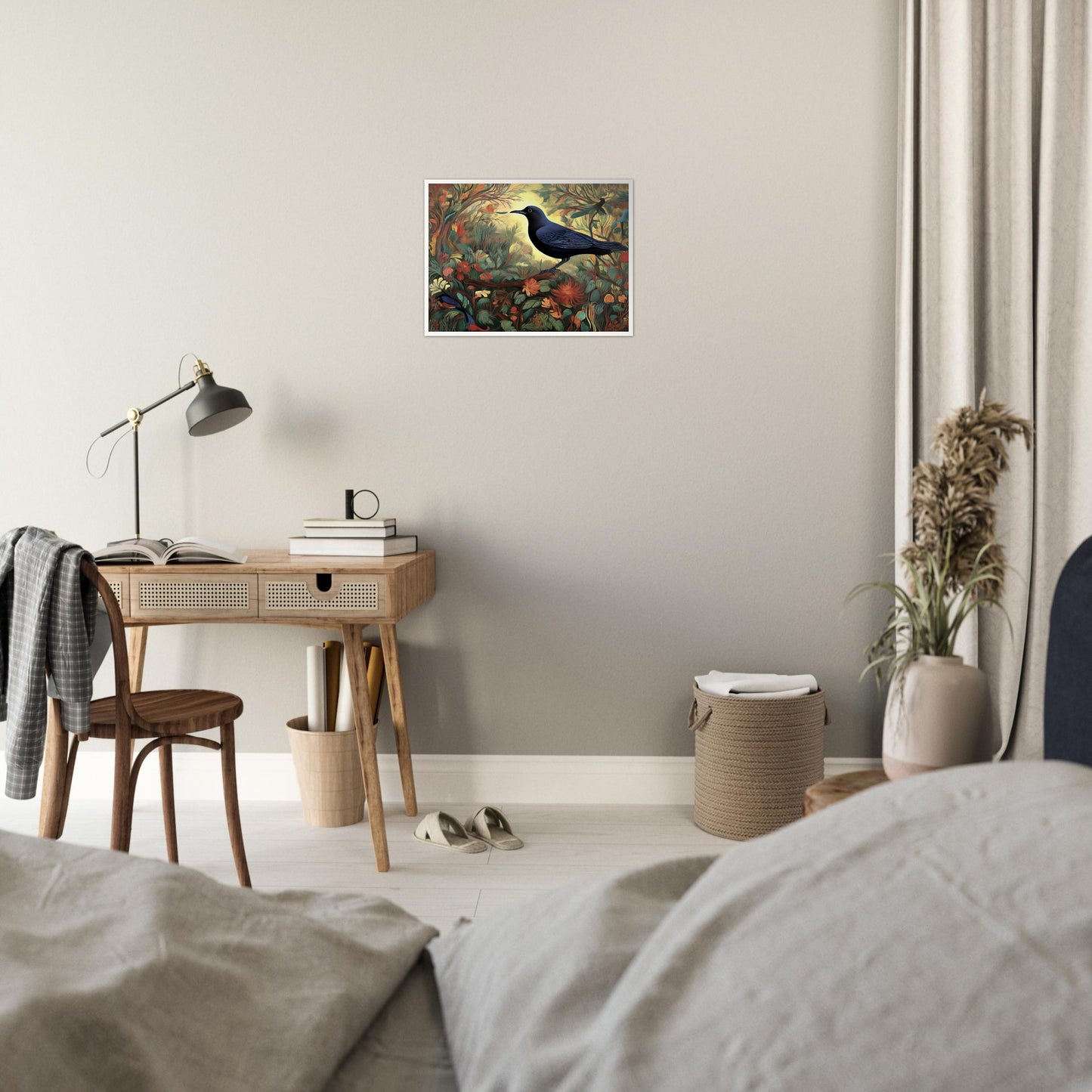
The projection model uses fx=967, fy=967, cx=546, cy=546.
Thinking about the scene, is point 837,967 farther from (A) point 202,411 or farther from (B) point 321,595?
(A) point 202,411

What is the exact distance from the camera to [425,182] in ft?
9.48

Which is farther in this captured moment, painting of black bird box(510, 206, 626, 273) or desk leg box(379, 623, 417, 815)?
painting of black bird box(510, 206, 626, 273)

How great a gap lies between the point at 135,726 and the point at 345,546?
2.32 feet

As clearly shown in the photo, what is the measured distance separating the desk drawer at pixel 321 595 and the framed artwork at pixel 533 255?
3.15ft

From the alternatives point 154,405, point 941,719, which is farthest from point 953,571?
point 154,405

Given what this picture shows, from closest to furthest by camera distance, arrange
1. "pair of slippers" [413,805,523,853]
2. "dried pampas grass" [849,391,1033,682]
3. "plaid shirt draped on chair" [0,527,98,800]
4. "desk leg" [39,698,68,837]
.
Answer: "dried pampas grass" [849,391,1033,682]
"plaid shirt draped on chair" [0,527,98,800]
"desk leg" [39,698,68,837]
"pair of slippers" [413,805,523,853]

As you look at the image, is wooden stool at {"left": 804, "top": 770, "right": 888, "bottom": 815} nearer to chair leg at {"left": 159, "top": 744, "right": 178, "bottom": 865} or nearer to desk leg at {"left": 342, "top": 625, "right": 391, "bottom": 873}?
desk leg at {"left": 342, "top": 625, "right": 391, "bottom": 873}

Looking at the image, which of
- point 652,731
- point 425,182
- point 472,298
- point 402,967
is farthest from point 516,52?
point 402,967

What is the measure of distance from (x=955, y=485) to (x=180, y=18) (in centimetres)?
272

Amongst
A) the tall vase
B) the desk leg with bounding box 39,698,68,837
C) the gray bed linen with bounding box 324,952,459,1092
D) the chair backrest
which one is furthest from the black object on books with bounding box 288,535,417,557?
the gray bed linen with bounding box 324,952,459,1092

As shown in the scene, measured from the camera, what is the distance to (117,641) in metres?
2.07

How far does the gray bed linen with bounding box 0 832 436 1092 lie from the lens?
0.64 m

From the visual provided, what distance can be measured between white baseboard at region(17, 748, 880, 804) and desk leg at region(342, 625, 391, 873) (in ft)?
1.72

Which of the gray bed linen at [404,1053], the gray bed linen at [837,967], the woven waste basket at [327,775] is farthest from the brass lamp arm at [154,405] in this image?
the gray bed linen at [837,967]
